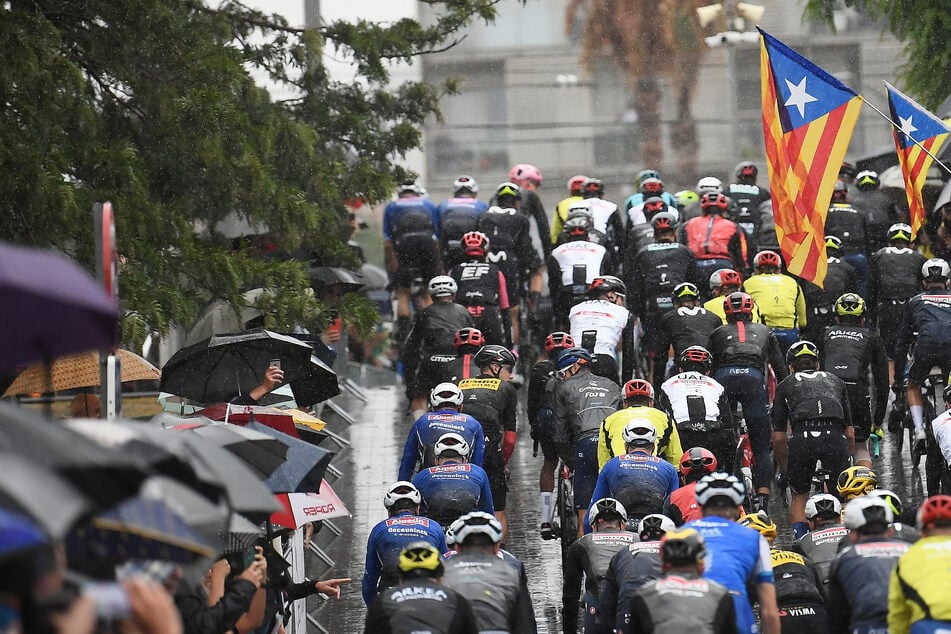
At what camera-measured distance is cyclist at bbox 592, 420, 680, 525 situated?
12.7 metres

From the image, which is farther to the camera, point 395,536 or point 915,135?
point 915,135

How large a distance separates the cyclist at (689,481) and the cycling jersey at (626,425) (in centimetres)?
32

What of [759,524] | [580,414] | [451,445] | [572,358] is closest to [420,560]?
[759,524]

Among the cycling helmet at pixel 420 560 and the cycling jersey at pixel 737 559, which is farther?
the cycling jersey at pixel 737 559

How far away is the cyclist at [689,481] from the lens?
1245cm

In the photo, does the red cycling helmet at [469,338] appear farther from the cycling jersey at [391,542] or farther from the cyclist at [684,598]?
the cyclist at [684,598]

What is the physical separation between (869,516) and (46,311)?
613 cm

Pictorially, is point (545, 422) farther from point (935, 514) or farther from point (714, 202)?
point (935, 514)

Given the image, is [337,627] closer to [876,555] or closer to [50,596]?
[876,555]

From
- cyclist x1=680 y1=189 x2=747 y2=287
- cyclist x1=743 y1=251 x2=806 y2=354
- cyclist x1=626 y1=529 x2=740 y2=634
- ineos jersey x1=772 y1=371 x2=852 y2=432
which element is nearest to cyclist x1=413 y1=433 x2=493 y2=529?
ineos jersey x1=772 y1=371 x2=852 y2=432

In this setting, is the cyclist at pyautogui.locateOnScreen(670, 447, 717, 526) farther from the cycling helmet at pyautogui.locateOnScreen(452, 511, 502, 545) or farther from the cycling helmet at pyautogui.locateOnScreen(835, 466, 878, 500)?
the cycling helmet at pyautogui.locateOnScreen(452, 511, 502, 545)

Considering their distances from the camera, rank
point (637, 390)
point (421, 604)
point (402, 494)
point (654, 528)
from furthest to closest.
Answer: point (637, 390) < point (402, 494) < point (654, 528) < point (421, 604)

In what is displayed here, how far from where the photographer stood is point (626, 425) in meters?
13.6

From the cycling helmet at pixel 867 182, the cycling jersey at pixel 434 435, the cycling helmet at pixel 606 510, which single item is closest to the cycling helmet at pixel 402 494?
the cycling helmet at pixel 606 510
